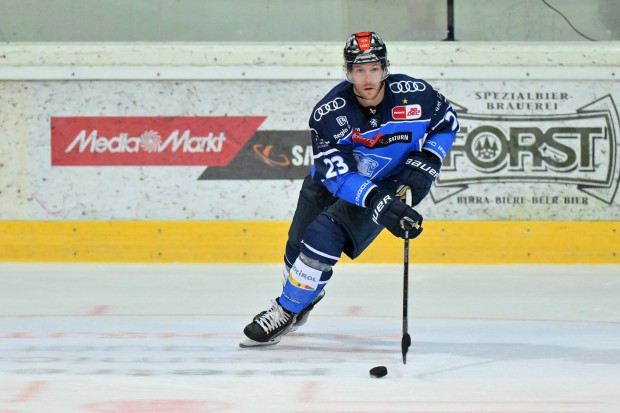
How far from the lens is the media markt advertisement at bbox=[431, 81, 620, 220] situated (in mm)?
7066

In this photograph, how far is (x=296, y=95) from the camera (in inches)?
283

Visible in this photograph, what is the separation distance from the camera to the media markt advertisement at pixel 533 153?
7.07 m

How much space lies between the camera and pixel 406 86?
13.6ft

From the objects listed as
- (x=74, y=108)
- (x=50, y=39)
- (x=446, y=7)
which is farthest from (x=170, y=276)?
(x=446, y=7)

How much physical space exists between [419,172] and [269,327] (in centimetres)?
71

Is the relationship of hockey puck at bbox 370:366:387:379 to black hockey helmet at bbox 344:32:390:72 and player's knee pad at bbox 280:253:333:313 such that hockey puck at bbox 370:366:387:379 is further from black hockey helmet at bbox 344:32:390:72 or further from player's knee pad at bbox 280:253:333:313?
black hockey helmet at bbox 344:32:390:72

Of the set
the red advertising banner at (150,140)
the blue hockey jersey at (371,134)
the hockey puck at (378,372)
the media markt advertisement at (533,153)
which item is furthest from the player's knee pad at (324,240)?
the red advertising banner at (150,140)

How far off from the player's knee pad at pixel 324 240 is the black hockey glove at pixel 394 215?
8.6 inches

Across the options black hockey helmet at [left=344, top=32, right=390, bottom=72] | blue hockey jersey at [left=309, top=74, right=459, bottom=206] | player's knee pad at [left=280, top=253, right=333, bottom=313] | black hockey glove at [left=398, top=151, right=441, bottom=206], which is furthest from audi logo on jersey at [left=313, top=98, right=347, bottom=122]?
player's knee pad at [left=280, top=253, right=333, bottom=313]

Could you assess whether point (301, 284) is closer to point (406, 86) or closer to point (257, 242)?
point (406, 86)

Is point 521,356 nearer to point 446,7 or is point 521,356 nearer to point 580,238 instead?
point 580,238

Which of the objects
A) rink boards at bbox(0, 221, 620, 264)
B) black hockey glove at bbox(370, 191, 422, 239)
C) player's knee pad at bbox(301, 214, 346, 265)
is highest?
black hockey glove at bbox(370, 191, 422, 239)

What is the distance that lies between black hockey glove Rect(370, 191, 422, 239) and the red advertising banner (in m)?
3.38

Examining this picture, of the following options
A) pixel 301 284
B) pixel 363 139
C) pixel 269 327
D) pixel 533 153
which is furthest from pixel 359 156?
pixel 533 153
